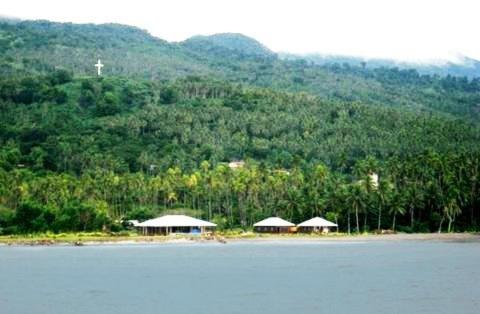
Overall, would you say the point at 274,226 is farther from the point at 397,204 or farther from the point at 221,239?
the point at 397,204

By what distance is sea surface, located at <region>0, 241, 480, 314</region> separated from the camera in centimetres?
4506

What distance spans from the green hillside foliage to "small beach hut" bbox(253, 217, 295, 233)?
3.21 m

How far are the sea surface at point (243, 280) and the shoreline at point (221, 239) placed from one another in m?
6.13

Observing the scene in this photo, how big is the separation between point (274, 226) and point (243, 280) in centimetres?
4993

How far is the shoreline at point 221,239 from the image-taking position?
9719 centimetres

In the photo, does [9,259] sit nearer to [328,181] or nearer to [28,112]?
[328,181]

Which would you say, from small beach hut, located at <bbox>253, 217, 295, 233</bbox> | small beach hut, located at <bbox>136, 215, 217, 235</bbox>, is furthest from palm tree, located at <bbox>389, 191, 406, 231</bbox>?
small beach hut, located at <bbox>136, 215, 217, 235</bbox>

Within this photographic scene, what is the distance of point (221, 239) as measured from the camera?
10262 centimetres

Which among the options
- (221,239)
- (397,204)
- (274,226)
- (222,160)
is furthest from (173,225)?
(222,160)

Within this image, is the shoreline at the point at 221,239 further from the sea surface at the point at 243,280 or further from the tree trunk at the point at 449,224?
the sea surface at the point at 243,280

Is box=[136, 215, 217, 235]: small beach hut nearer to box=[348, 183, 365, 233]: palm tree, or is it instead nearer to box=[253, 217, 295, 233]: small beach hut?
box=[253, 217, 295, 233]: small beach hut

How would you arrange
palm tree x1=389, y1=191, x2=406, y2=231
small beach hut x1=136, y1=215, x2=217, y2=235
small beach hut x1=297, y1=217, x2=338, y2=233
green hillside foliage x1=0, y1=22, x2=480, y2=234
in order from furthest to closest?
1. green hillside foliage x1=0, y1=22, x2=480, y2=234
2. small beach hut x1=136, y1=215, x2=217, y2=235
3. small beach hut x1=297, y1=217, x2=338, y2=233
4. palm tree x1=389, y1=191, x2=406, y2=231

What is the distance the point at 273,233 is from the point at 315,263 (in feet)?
125

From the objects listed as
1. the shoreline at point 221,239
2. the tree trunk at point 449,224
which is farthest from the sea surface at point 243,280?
the tree trunk at point 449,224
